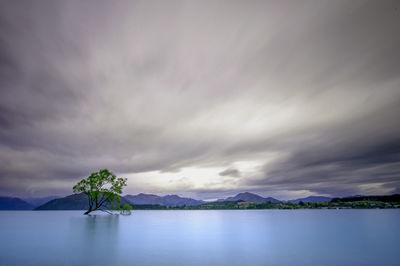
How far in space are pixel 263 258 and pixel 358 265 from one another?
7103mm

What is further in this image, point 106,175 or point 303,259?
point 106,175

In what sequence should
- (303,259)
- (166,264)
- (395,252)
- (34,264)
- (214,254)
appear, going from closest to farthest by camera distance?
(34,264), (166,264), (303,259), (214,254), (395,252)

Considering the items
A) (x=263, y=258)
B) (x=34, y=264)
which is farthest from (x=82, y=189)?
(x=263, y=258)

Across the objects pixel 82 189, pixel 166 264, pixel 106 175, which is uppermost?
pixel 106 175

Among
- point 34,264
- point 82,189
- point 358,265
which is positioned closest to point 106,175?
point 82,189

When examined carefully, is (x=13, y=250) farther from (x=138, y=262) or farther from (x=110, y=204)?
Result: (x=110, y=204)

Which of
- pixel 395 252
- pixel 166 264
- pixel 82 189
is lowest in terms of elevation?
pixel 395 252

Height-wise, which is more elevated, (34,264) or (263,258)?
(34,264)

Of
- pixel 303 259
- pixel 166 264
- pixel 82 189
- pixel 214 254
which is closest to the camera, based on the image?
pixel 166 264

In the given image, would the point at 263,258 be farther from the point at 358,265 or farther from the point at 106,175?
the point at 106,175

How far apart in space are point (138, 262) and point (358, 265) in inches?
670

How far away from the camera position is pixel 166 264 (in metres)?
15.8

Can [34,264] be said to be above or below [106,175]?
below

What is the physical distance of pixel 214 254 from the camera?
64.4 ft
